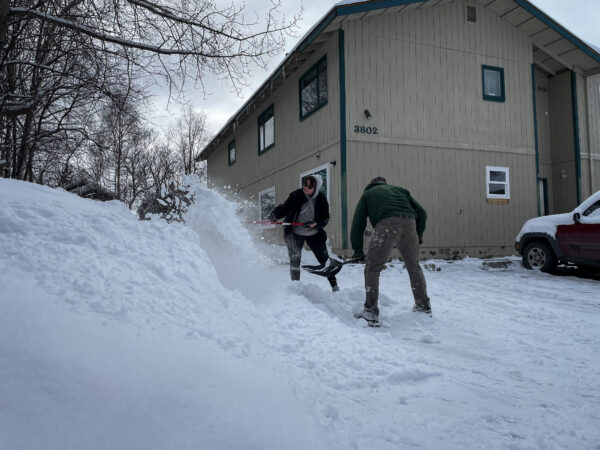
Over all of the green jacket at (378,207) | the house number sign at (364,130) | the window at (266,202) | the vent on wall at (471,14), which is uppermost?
the vent on wall at (471,14)

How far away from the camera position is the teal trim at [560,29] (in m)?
11.7

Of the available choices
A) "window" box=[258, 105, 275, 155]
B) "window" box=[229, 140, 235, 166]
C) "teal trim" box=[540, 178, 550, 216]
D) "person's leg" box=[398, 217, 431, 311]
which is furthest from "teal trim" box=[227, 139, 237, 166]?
"person's leg" box=[398, 217, 431, 311]

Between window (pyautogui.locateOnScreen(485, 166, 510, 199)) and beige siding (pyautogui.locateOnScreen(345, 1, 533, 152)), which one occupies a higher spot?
beige siding (pyautogui.locateOnScreen(345, 1, 533, 152))

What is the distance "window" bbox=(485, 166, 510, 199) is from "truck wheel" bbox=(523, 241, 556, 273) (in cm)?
308

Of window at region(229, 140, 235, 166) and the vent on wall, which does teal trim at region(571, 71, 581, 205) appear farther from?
window at region(229, 140, 235, 166)

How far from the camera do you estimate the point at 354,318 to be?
445 cm

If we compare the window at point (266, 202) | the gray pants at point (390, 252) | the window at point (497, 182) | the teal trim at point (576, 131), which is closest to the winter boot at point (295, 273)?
the gray pants at point (390, 252)

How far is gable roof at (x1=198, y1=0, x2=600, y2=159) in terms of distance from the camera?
392 inches

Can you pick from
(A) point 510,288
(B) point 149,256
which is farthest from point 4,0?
(A) point 510,288

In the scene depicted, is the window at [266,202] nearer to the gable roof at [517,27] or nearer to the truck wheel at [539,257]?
the gable roof at [517,27]

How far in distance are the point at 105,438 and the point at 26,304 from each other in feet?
2.69

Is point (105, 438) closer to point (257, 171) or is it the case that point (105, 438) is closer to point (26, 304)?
point (26, 304)

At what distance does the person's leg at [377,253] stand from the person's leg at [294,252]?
62.4 inches

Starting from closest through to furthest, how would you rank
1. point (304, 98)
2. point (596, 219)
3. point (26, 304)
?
point (26, 304) < point (596, 219) < point (304, 98)
